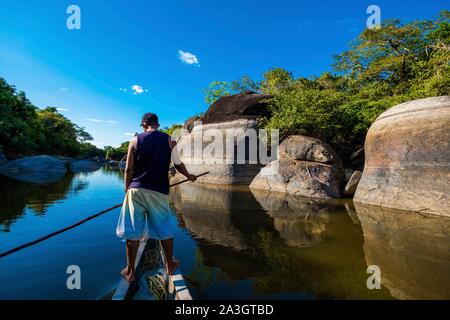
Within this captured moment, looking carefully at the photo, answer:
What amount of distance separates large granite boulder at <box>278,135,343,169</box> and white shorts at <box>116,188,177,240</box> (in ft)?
38.3

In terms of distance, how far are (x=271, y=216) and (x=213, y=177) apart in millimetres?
10953


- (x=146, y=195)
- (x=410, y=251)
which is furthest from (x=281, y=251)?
(x=146, y=195)

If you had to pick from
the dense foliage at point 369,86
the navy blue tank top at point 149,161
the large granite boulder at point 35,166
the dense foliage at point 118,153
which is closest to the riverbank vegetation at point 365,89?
the dense foliage at point 369,86

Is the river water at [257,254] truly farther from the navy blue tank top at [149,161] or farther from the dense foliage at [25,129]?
the dense foliage at [25,129]

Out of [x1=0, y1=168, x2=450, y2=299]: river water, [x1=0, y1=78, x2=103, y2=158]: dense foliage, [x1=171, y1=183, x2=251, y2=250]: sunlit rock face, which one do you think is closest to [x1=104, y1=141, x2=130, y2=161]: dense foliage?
[x1=0, y1=78, x2=103, y2=158]: dense foliage

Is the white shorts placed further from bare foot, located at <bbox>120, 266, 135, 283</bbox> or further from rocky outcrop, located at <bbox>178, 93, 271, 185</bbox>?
rocky outcrop, located at <bbox>178, 93, 271, 185</bbox>

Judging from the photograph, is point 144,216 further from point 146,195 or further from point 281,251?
point 281,251

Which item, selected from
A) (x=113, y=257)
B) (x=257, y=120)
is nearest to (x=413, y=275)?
(x=113, y=257)

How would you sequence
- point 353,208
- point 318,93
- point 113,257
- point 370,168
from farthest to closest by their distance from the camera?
point 318,93, point 370,168, point 353,208, point 113,257

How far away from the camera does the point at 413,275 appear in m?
3.49

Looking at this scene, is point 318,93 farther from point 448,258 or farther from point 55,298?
point 55,298

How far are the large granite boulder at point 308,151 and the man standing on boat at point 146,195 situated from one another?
38.2 ft

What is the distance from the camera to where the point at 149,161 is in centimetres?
274

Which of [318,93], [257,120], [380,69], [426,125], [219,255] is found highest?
[380,69]
